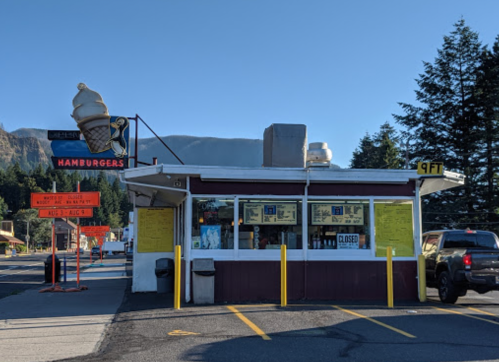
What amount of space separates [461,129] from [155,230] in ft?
110

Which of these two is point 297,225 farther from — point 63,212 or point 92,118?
point 63,212

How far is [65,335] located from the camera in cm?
897

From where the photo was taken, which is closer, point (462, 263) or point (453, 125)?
point (462, 263)

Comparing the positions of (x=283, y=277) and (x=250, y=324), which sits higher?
(x=283, y=277)

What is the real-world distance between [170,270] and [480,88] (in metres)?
36.0

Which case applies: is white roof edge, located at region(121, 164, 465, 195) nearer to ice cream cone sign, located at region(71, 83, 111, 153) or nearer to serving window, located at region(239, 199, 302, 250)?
serving window, located at region(239, 199, 302, 250)

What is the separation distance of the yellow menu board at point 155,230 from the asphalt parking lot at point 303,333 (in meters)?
4.51

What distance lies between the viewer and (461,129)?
43.1 metres

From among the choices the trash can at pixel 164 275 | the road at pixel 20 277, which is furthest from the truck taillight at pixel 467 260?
the road at pixel 20 277

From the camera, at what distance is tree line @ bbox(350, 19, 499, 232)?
4109 centimetres

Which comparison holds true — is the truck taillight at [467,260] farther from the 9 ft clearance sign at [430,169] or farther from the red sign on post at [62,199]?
the red sign on post at [62,199]

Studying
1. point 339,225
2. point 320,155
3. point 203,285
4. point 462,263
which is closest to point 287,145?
point 320,155

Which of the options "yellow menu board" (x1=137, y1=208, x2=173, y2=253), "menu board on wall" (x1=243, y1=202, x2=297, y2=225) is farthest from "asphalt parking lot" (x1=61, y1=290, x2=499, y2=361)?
"yellow menu board" (x1=137, y1=208, x2=173, y2=253)

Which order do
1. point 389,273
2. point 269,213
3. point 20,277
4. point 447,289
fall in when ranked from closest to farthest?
point 389,273, point 447,289, point 269,213, point 20,277
